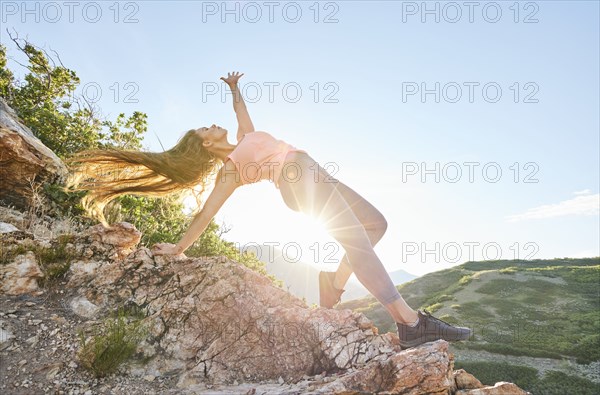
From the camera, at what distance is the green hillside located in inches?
832

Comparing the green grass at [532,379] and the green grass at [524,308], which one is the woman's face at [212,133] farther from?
the green grass at [524,308]

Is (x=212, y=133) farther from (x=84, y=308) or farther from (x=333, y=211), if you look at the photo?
(x=84, y=308)

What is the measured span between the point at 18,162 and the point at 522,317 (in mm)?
35833

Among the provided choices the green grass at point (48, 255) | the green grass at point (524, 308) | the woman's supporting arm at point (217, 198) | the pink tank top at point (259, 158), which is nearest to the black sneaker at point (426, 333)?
the pink tank top at point (259, 158)

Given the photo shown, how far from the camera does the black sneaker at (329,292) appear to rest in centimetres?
412

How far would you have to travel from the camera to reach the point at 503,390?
2436mm

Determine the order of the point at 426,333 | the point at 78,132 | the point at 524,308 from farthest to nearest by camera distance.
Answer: the point at 524,308, the point at 78,132, the point at 426,333

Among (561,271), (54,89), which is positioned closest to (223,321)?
(54,89)

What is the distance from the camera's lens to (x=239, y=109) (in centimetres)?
466

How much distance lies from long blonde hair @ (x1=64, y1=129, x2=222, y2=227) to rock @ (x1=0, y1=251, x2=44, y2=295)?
40.3 inches

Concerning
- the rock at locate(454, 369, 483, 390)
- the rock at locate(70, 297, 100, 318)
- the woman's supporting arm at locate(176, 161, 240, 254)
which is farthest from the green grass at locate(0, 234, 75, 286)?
the rock at locate(454, 369, 483, 390)

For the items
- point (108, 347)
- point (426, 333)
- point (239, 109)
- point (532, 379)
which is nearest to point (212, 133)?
point (239, 109)

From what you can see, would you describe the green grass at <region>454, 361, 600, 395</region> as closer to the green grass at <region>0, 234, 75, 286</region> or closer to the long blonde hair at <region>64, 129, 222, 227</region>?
the long blonde hair at <region>64, 129, 222, 227</region>

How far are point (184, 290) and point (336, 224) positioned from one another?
63.1 inches
